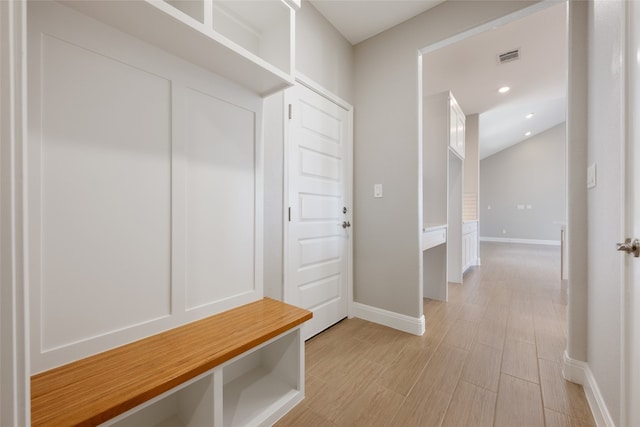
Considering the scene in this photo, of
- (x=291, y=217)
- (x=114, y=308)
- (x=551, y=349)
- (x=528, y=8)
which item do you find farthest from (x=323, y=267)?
(x=528, y=8)

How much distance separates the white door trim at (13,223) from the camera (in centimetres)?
47

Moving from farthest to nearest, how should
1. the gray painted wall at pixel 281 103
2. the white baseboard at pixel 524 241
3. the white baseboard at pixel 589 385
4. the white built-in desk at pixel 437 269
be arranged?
1. the white baseboard at pixel 524 241
2. the white built-in desk at pixel 437 269
3. the gray painted wall at pixel 281 103
4. the white baseboard at pixel 589 385

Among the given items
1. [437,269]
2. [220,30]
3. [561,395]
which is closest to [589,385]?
[561,395]

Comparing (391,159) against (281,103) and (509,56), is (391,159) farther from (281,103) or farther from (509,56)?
(509,56)

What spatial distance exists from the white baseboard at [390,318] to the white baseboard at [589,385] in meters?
0.90

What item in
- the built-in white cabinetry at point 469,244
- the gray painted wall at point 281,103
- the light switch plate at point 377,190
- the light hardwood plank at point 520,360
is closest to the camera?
the light hardwood plank at point 520,360

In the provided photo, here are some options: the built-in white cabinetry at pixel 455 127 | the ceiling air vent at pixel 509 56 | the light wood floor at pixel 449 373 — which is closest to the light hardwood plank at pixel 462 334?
the light wood floor at pixel 449 373

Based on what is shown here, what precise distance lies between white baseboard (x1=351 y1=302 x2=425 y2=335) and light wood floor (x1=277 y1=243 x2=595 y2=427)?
6 centimetres

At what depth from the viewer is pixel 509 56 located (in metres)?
3.12

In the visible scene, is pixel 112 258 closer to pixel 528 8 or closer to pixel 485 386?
pixel 485 386

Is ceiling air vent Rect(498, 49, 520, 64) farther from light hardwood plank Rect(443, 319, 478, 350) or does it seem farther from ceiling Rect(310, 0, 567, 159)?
light hardwood plank Rect(443, 319, 478, 350)

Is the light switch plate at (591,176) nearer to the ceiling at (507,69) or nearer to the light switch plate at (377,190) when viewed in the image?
the light switch plate at (377,190)

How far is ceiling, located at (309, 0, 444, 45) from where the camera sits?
2029mm

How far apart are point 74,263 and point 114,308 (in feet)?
0.75
